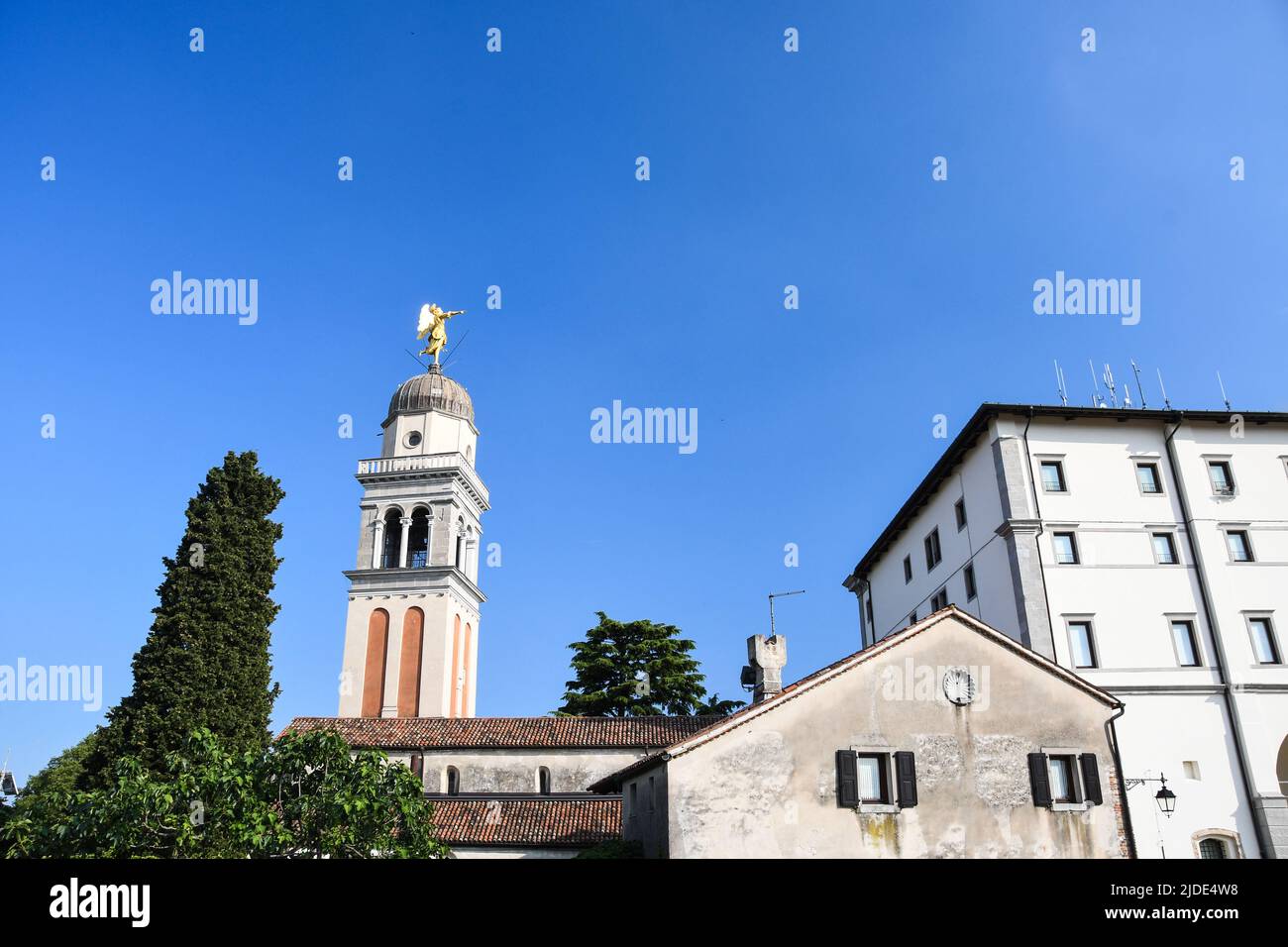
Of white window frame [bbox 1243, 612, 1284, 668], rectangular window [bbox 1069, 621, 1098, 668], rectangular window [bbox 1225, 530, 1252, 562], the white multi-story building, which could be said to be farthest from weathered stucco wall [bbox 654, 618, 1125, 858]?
rectangular window [bbox 1225, 530, 1252, 562]

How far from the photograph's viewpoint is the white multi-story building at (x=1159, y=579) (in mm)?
26656

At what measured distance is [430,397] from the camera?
57812mm

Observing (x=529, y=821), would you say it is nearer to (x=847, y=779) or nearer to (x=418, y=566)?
(x=847, y=779)

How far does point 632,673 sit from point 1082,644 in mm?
29483

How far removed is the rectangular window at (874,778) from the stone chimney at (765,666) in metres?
12.3

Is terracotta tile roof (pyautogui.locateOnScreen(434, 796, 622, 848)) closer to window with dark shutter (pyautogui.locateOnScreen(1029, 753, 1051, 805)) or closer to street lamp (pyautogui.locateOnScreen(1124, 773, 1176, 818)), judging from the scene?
window with dark shutter (pyautogui.locateOnScreen(1029, 753, 1051, 805))

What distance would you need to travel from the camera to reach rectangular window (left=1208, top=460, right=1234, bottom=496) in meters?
31.0

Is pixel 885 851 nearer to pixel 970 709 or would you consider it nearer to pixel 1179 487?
pixel 970 709

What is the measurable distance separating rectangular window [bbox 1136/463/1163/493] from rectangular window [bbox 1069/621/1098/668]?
568cm

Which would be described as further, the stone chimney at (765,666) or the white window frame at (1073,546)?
the stone chimney at (765,666)

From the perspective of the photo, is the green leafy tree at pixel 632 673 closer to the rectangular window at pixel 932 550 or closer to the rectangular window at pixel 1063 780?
the rectangular window at pixel 932 550

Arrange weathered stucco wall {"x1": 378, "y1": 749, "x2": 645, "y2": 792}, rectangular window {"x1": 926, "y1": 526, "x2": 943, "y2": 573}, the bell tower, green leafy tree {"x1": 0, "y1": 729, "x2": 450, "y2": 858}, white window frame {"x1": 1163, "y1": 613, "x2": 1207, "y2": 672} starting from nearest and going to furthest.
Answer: green leafy tree {"x1": 0, "y1": 729, "x2": 450, "y2": 858} < white window frame {"x1": 1163, "y1": 613, "x2": 1207, "y2": 672} < weathered stucco wall {"x1": 378, "y1": 749, "x2": 645, "y2": 792} < rectangular window {"x1": 926, "y1": 526, "x2": 943, "y2": 573} < the bell tower

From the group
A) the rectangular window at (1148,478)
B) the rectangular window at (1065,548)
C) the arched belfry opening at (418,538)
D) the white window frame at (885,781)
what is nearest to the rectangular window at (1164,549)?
the rectangular window at (1148,478)
